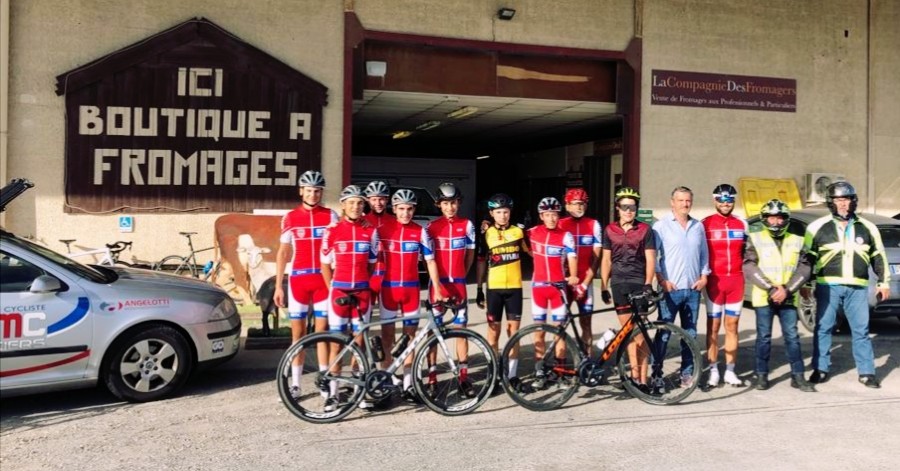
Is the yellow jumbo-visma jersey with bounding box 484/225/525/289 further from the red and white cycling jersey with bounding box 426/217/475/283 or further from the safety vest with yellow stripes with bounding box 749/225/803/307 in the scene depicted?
the safety vest with yellow stripes with bounding box 749/225/803/307

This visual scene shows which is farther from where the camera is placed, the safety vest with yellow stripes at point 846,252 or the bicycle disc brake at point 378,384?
the safety vest with yellow stripes at point 846,252

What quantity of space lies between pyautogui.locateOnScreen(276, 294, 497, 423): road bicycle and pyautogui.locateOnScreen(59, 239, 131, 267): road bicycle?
5.87 meters

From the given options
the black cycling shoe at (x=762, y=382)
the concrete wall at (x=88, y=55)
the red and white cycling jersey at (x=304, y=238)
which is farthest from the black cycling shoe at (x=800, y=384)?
the concrete wall at (x=88, y=55)

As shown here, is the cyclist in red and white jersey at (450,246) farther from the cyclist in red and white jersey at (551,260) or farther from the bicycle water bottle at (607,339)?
the bicycle water bottle at (607,339)

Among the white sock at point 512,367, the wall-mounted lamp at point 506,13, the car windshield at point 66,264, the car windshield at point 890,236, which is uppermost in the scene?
the wall-mounted lamp at point 506,13

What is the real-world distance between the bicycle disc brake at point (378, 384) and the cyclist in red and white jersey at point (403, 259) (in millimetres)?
462

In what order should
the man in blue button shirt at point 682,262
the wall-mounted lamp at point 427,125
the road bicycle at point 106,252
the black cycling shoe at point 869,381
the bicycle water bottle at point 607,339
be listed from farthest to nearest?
the wall-mounted lamp at point 427,125, the road bicycle at point 106,252, the black cycling shoe at point 869,381, the man in blue button shirt at point 682,262, the bicycle water bottle at point 607,339

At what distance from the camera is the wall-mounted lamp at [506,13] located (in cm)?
1280

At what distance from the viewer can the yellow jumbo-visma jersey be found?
254 inches

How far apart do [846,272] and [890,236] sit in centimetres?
333

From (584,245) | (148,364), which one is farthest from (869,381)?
(148,364)

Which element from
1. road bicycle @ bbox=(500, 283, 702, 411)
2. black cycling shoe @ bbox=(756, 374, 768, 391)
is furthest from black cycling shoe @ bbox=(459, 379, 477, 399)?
→ black cycling shoe @ bbox=(756, 374, 768, 391)

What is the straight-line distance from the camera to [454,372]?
6047 mm

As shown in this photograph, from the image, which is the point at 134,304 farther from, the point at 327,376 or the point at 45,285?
the point at 327,376
